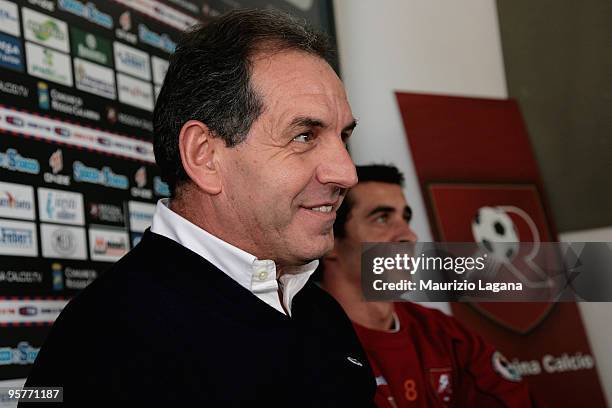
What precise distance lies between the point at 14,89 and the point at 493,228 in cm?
173

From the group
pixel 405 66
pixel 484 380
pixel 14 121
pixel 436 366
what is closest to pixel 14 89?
pixel 14 121

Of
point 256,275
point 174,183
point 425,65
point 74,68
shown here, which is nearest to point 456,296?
point 256,275

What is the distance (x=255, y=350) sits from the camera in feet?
4.22

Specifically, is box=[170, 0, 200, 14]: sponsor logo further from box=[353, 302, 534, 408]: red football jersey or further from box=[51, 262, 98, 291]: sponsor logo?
box=[353, 302, 534, 408]: red football jersey

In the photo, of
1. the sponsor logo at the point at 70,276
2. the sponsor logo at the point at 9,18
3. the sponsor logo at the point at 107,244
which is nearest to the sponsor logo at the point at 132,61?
the sponsor logo at the point at 9,18

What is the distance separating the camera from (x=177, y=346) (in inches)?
48.2

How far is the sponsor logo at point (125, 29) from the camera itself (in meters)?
2.19

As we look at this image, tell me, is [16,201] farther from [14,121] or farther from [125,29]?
[125,29]

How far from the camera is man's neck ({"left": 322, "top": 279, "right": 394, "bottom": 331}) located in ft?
7.03

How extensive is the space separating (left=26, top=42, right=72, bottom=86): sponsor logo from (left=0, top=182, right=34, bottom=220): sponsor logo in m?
0.28

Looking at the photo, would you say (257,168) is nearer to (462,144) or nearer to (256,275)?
(256,275)

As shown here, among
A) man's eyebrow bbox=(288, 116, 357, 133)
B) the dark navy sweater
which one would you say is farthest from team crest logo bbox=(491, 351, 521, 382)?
man's eyebrow bbox=(288, 116, 357, 133)

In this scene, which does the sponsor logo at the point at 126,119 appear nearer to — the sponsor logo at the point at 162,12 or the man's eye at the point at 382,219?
the sponsor logo at the point at 162,12

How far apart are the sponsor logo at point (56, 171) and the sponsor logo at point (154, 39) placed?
52 centimetres
